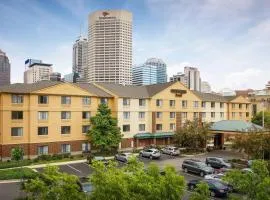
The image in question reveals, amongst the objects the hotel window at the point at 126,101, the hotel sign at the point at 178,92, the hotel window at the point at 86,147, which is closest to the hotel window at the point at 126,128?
the hotel window at the point at 126,101

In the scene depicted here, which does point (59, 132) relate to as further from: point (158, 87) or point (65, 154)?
point (158, 87)

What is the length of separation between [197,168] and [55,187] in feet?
88.5

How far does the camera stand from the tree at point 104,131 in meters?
56.5

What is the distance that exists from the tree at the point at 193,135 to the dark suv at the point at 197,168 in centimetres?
1607

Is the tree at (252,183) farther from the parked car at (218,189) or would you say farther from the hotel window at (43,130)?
the hotel window at (43,130)

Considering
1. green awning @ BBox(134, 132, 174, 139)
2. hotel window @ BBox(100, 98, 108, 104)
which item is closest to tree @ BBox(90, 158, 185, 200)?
hotel window @ BBox(100, 98, 108, 104)

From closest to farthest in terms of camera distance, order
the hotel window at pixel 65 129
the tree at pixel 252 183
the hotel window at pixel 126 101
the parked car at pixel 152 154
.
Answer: the tree at pixel 252 183 → the parked car at pixel 152 154 → the hotel window at pixel 65 129 → the hotel window at pixel 126 101

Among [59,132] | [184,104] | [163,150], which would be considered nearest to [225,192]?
[163,150]

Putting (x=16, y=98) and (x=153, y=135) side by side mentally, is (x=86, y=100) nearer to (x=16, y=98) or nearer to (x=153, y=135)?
(x=16, y=98)

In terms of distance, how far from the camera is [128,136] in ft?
215

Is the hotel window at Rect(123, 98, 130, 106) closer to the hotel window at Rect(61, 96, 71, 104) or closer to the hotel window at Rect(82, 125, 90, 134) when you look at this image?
the hotel window at Rect(82, 125, 90, 134)

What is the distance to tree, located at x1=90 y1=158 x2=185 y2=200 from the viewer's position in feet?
59.3

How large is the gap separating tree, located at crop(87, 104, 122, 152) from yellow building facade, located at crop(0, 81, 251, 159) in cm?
341

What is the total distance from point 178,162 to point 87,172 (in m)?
15.7
